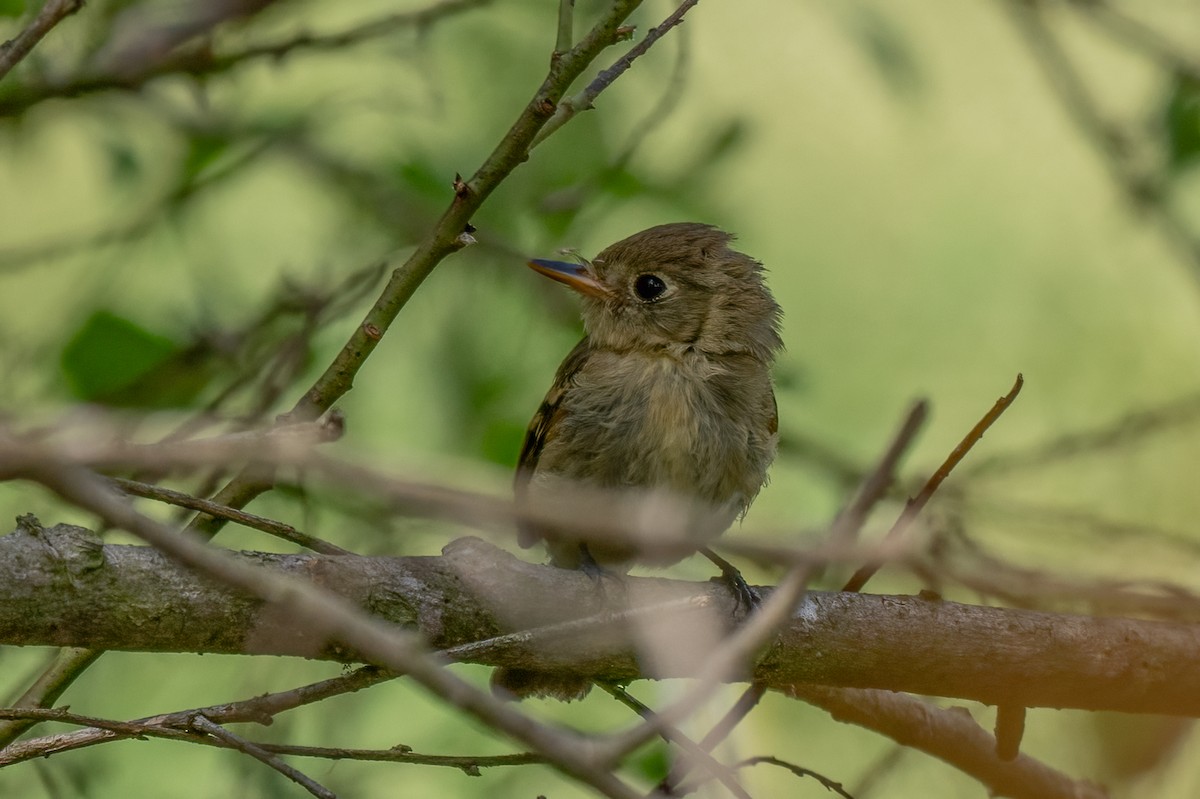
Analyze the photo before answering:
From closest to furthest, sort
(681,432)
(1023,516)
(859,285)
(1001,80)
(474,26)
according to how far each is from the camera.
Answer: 1. (1023,516)
2. (681,432)
3. (474,26)
4. (859,285)
5. (1001,80)

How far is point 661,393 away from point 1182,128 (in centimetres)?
182

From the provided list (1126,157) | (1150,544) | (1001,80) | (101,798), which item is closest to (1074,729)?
(1150,544)

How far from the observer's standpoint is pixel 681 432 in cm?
417

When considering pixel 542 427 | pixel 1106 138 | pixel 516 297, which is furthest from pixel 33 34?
pixel 1106 138

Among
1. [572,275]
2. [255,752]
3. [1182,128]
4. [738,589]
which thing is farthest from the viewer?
[572,275]

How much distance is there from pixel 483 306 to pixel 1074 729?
245cm

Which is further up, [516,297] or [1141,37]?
[1141,37]

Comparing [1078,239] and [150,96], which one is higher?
[1078,239]

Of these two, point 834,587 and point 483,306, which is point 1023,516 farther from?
point 483,306

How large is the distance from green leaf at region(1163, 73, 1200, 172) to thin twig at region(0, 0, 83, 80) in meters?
3.28

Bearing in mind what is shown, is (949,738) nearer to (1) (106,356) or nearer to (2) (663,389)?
(2) (663,389)

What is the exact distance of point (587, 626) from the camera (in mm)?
2730

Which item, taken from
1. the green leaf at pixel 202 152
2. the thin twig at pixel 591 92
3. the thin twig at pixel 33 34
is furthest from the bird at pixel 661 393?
the thin twig at pixel 33 34

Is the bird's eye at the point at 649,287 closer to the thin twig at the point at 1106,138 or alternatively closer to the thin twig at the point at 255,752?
the thin twig at the point at 1106,138
